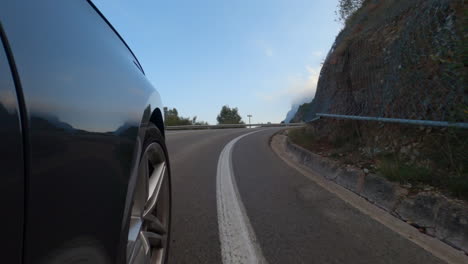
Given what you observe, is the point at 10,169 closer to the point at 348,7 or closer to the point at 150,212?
the point at 150,212

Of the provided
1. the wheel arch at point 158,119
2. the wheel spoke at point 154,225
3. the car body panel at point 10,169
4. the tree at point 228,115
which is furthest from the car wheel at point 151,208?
the tree at point 228,115

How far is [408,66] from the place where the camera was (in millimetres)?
4598

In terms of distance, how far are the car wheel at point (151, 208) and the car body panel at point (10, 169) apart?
69 cm

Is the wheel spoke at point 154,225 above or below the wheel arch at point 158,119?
below

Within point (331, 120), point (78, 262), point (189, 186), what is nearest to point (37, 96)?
point (78, 262)

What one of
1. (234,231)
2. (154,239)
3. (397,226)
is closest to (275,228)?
(234,231)

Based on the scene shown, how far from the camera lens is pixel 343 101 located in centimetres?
688

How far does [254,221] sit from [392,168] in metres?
1.93

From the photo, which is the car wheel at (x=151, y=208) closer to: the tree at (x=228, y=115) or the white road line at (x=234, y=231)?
the white road line at (x=234, y=231)

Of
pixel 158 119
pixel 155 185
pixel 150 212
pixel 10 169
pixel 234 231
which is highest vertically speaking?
pixel 158 119

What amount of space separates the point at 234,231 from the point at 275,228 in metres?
0.41

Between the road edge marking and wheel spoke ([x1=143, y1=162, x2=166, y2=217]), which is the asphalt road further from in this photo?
wheel spoke ([x1=143, y1=162, x2=166, y2=217])

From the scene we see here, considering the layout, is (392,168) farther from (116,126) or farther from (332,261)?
(116,126)

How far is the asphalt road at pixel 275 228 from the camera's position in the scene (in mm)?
2336
